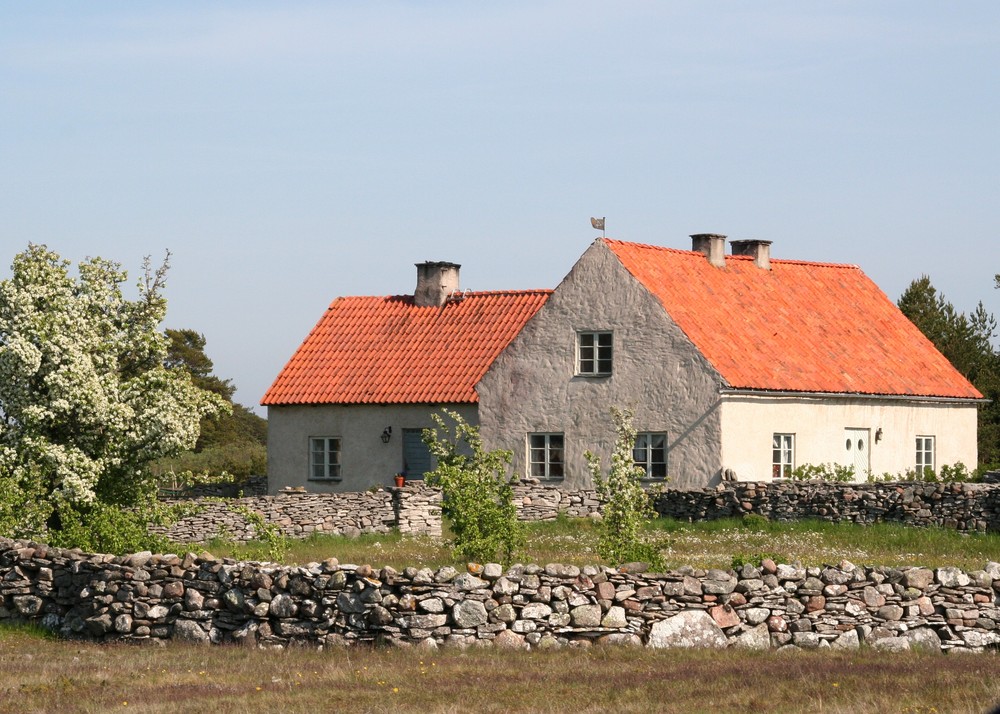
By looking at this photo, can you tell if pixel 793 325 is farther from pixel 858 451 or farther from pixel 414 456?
pixel 414 456

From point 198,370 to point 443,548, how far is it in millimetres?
47201

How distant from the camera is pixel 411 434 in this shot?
39125 millimetres

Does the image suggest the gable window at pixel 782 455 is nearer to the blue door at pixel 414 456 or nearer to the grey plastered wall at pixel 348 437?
the grey plastered wall at pixel 348 437

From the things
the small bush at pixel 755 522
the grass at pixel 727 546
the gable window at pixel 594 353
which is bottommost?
the grass at pixel 727 546

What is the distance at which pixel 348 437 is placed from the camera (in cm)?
3981

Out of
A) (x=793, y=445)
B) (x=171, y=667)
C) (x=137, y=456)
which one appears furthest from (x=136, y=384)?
(x=793, y=445)

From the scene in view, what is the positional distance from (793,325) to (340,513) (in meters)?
14.0

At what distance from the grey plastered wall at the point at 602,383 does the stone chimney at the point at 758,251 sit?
6923mm

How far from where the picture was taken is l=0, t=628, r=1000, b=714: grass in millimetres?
14047

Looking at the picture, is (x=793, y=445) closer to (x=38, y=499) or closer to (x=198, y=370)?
→ (x=38, y=499)

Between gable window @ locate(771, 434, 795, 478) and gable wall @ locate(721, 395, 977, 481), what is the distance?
133mm

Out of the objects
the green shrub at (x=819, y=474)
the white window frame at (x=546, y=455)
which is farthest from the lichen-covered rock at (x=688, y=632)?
the white window frame at (x=546, y=455)

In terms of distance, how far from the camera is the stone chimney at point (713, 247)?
131 ft

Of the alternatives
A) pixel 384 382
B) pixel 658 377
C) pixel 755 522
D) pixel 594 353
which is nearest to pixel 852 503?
pixel 755 522
